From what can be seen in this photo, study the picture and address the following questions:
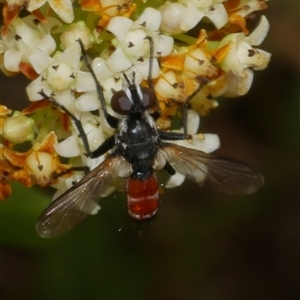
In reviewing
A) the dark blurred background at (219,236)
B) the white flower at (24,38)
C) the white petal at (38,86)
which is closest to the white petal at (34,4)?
the white flower at (24,38)

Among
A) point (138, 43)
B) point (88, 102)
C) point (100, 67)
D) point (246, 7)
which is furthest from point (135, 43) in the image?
point (246, 7)

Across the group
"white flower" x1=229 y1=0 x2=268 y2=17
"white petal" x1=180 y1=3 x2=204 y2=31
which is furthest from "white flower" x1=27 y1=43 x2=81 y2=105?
"white flower" x1=229 y1=0 x2=268 y2=17

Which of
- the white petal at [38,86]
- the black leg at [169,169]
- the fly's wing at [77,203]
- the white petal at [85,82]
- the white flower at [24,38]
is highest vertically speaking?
the white flower at [24,38]

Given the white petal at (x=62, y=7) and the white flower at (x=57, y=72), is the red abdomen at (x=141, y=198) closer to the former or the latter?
the white flower at (x=57, y=72)

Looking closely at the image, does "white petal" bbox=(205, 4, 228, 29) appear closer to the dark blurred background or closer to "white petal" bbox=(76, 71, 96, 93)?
"white petal" bbox=(76, 71, 96, 93)

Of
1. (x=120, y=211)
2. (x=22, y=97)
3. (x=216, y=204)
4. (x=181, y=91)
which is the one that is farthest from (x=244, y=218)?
(x=181, y=91)

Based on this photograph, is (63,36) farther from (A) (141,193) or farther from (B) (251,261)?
(B) (251,261)
